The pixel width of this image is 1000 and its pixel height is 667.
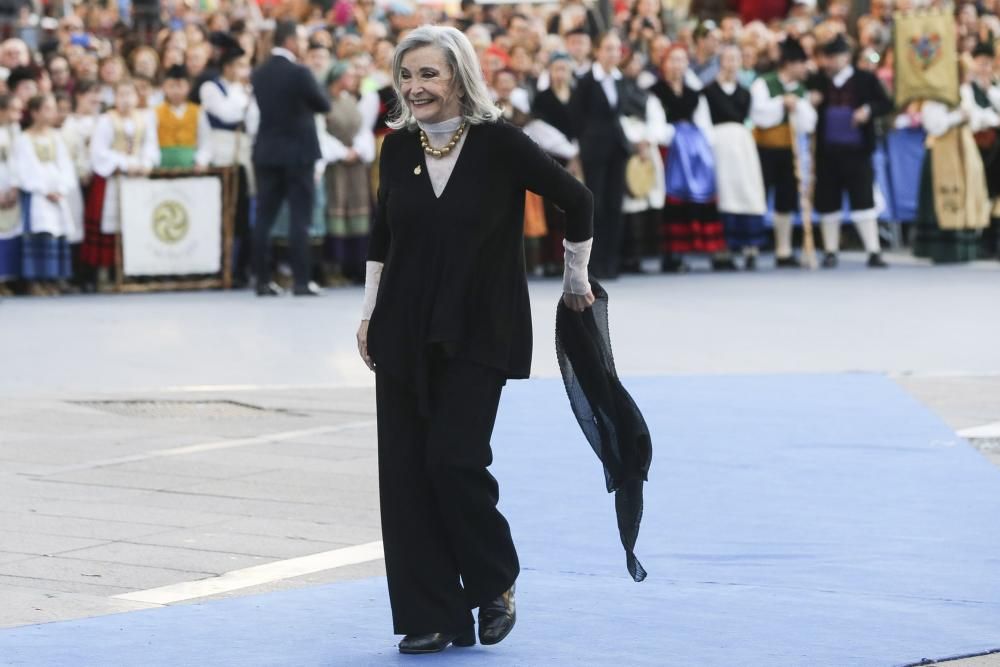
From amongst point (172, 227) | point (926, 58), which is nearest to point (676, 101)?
point (926, 58)

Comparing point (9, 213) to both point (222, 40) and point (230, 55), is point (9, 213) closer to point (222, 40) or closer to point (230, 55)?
point (230, 55)

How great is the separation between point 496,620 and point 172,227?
40.1ft

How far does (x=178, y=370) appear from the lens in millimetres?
12023

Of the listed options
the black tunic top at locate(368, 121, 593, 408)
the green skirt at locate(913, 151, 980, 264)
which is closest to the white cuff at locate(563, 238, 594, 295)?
the black tunic top at locate(368, 121, 593, 408)

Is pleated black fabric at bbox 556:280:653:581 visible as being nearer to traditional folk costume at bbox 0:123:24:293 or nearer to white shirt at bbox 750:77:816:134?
traditional folk costume at bbox 0:123:24:293

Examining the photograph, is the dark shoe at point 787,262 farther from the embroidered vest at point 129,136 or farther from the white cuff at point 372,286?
the white cuff at point 372,286

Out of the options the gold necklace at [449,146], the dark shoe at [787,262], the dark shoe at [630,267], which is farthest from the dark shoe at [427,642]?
the dark shoe at [787,262]

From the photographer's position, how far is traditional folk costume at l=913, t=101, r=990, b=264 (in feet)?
64.4

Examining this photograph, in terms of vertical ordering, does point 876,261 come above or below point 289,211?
Result: below

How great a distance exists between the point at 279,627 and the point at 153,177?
465 inches

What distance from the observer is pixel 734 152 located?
18.7 m

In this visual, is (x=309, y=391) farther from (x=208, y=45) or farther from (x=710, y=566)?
(x=208, y=45)

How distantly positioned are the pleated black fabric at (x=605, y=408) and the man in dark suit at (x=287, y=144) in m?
10.3

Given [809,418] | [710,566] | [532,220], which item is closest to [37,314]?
[532,220]
